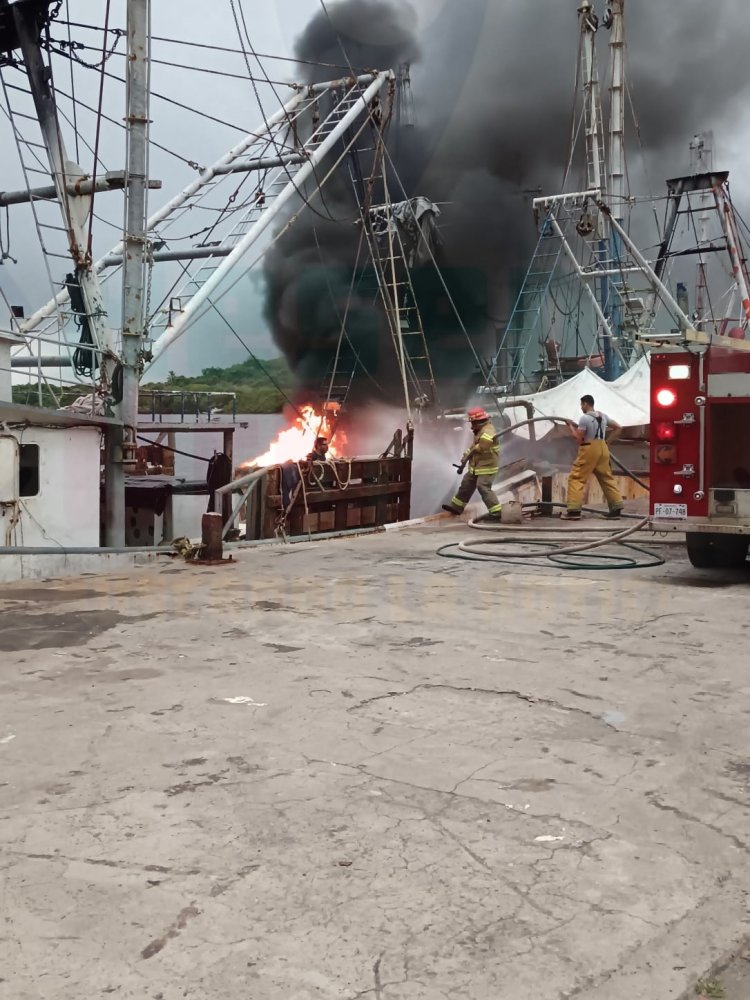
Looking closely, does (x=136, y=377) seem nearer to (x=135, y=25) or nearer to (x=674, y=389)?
(x=135, y=25)

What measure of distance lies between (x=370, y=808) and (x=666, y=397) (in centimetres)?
600

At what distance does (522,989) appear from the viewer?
221 cm

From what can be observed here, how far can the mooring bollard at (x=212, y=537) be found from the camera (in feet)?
30.5

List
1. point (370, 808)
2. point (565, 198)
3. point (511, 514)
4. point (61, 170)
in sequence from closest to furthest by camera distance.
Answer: point (370, 808), point (511, 514), point (61, 170), point (565, 198)

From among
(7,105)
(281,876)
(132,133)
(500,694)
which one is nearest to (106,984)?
(281,876)

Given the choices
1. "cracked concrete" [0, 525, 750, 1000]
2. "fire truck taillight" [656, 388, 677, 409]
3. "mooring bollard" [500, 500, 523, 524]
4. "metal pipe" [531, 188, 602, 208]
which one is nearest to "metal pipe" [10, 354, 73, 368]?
"mooring bollard" [500, 500, 523, 524]

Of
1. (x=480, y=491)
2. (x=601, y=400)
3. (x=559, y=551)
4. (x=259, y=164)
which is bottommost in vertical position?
(x=559, y=551)

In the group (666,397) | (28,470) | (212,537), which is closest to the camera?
(666,397)

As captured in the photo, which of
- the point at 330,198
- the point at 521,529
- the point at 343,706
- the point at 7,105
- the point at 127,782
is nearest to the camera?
the point at 127,782

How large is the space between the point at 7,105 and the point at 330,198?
20073 millimetres

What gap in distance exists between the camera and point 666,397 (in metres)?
8.23

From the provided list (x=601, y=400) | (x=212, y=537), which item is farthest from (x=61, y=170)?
(x=601, y=400)

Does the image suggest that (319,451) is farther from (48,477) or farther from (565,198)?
(565,198)

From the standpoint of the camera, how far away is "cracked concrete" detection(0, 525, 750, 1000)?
7.61 ft
